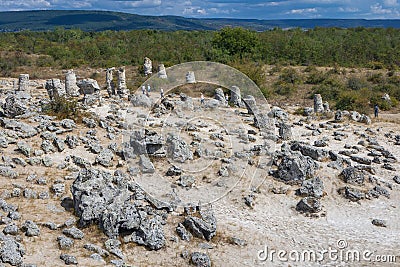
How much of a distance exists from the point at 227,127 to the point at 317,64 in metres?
25.7

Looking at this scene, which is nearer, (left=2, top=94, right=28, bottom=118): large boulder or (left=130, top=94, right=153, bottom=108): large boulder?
(left=2, top=94, right=28, bottom=118): large boulder

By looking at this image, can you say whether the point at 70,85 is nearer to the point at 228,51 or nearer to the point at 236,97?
the point at 236,97

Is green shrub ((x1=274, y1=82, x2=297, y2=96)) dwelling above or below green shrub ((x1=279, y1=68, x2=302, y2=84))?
below

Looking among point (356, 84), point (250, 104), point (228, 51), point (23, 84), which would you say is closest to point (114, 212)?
point (250, 104)

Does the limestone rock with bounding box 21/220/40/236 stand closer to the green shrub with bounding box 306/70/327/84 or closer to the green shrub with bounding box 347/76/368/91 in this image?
the green shrub with bounding box 347/76/368/91

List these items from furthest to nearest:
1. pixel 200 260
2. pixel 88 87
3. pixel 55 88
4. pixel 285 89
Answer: pixel 285 89 < pixel 88 87 < pixel 55 88 < pixel 200 260

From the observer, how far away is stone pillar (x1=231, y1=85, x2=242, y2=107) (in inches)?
870

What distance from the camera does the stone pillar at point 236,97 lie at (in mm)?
22091

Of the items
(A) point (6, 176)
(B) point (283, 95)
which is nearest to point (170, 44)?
(B) point (283, 95)

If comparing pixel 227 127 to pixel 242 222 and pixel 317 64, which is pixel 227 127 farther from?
pixel 317 64

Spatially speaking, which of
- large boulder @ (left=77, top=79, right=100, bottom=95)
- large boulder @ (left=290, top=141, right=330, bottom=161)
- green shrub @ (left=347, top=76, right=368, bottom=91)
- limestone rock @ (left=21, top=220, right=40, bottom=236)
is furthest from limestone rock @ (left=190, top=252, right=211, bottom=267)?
green shrub @ (left=347, top=76, right=368, bottom=91)

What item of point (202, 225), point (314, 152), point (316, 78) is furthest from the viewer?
point (316, 78)

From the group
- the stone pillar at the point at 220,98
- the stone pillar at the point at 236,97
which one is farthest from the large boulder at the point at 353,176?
the stone pillar at the point at 236,97

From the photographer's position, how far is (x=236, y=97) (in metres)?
22.4
